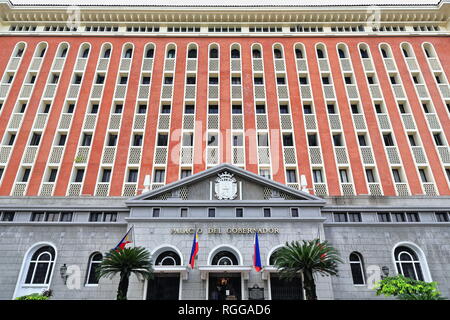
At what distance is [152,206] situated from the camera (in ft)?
85.3

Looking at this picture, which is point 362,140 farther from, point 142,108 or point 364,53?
point 142,108

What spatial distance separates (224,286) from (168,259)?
4808 millimetres

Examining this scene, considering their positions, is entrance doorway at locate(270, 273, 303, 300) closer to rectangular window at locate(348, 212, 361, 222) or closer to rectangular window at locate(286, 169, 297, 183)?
rectangular window at locate(348, 212, 361, 222)

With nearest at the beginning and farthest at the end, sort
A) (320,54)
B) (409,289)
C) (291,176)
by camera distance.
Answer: (409,289) < (291,176) < (320,54)

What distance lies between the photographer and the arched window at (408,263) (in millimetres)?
25109

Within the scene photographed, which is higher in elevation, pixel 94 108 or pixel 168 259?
pixel 94 108

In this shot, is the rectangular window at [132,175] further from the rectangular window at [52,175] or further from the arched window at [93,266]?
the arched window at [93,266]

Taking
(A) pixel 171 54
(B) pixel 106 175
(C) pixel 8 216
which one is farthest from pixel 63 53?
(C) pixel 8 216

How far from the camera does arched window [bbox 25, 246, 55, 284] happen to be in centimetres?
2484

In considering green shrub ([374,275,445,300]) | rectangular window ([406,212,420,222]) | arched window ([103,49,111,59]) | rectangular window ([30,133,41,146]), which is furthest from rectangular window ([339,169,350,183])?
rectangular window ([30,133,41,146])

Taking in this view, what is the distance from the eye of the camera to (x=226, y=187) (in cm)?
2672

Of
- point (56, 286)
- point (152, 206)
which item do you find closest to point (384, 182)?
point (152, 206)

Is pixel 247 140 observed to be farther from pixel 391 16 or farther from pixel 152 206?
pixel 391 16
